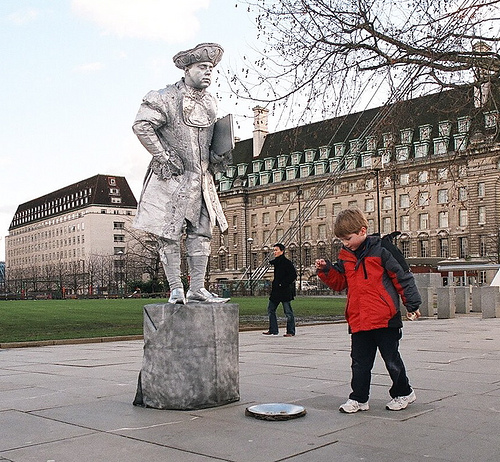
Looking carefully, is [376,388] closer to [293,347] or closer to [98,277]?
[293,347]

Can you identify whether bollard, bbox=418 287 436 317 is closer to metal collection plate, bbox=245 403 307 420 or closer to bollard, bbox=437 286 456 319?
bollard, bbox=437 286 456 319

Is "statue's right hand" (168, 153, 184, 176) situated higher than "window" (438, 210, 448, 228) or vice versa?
"window" (438, 210, 448, 228)

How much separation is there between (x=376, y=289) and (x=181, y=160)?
2204 millimetres

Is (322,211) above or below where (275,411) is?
above

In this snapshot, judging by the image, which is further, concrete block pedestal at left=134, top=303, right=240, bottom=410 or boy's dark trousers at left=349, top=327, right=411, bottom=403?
concrete block pedestal at left=134, top=303, right=240, bottom=410

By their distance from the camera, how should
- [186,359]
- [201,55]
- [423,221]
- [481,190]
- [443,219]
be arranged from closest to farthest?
[186,359]
[201,55]
[481,190]
[443,219]
[423,221]

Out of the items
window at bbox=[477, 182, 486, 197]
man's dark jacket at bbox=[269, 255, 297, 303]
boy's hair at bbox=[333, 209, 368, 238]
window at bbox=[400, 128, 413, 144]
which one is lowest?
man's dark jacket at bbox=[269, 255, 297, 303]

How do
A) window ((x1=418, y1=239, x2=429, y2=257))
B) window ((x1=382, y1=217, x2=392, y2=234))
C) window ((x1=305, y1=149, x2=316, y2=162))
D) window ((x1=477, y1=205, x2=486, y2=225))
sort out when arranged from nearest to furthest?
window ((x1=477, y1=205, x2=486, y2=225)) → window ((x1=418, y1=239, x2=429, y2=257)) → window ((x1=382, y1=217, x2=392, y2=234)) → window ((x1=305, y1=149, x2=316, y2=162))

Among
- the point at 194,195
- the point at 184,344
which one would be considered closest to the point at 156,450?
the point at 184,344

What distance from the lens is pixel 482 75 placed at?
30.7ft

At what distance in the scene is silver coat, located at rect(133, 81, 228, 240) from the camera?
6227 millimetres

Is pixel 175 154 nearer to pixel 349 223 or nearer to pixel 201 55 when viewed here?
pixel 201 55

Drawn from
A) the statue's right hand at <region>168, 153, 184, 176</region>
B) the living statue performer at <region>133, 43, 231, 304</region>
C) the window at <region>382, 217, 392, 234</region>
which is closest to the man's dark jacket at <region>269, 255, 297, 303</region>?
the living statue performer at <region>133, 43, 231, 304</region>

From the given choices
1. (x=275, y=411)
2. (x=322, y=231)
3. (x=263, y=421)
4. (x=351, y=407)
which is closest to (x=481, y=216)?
(x=322, y=231)
